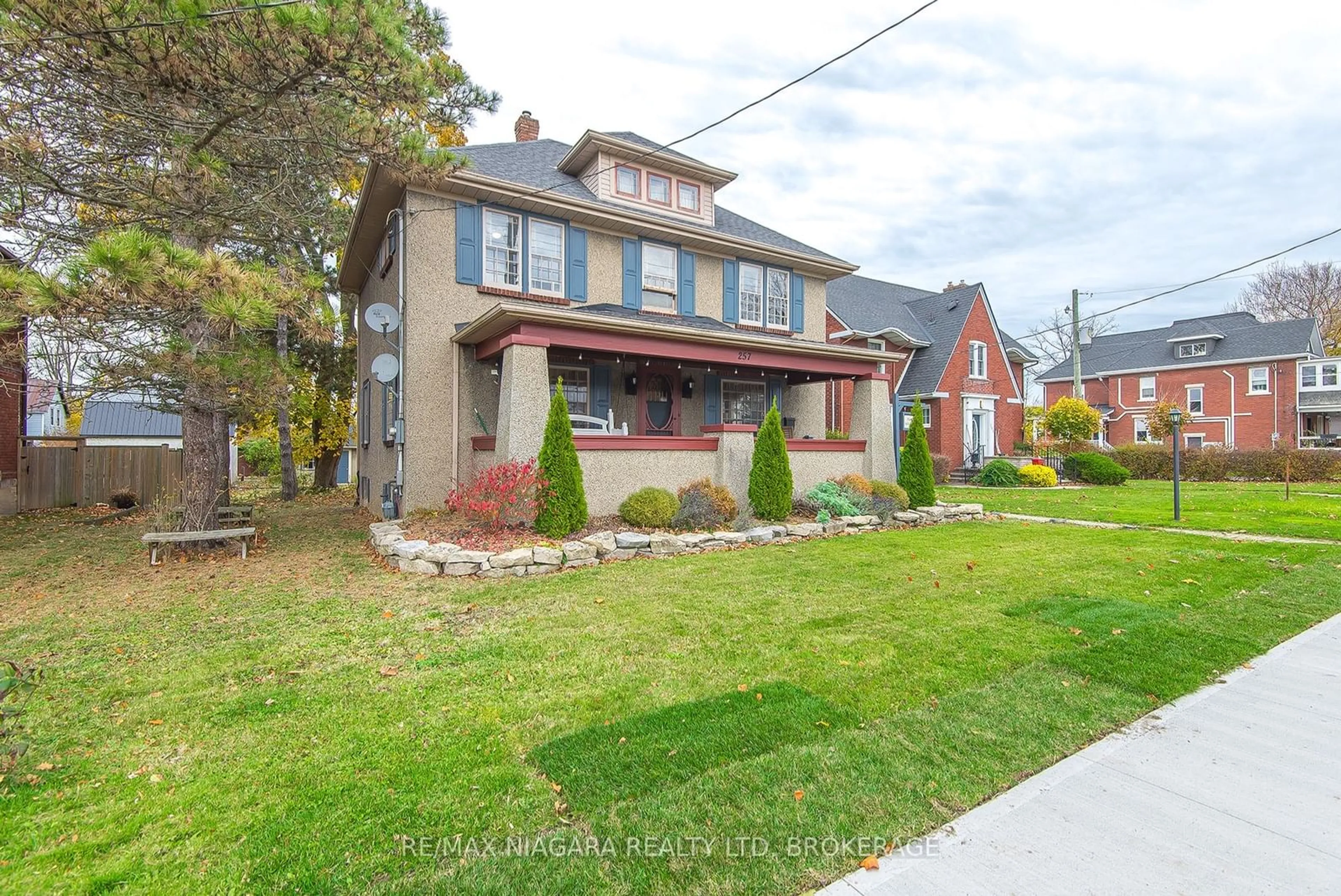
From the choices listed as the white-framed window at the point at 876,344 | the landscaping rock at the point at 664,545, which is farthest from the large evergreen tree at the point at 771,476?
the white-framed window at the point at 876,344

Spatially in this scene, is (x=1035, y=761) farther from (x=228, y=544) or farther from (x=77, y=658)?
(x=228, y=544)

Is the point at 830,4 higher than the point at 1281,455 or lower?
higher

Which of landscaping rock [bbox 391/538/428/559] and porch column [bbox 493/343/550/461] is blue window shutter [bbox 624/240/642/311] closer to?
porch column [bbox 493/343/550/461]

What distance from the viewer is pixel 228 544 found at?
8.78 m

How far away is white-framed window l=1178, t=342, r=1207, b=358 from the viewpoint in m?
31.7

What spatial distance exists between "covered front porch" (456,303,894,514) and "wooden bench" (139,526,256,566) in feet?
11.1

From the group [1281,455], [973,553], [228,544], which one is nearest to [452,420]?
[228,544]

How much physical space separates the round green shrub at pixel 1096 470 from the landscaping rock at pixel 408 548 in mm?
20813

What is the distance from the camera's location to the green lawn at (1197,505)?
10289mm

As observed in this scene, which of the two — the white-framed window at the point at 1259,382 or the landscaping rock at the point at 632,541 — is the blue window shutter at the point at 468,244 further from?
the white-framed window at the point at 1259,382

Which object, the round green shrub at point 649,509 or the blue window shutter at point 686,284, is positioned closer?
the round green shrub at point 649,509

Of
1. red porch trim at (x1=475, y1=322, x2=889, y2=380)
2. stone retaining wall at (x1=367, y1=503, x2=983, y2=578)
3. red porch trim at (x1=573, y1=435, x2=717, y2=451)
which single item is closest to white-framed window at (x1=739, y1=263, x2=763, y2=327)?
red porch trim at (x1=475, y1=322, x2=889, y2=380)

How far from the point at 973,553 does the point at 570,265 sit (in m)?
8.51

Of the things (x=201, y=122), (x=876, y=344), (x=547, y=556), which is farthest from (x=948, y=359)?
(x=201, y=122)
